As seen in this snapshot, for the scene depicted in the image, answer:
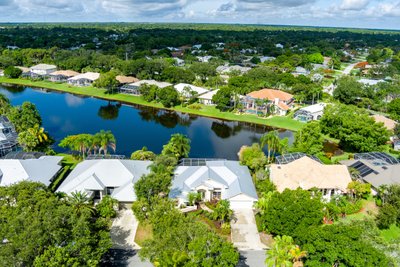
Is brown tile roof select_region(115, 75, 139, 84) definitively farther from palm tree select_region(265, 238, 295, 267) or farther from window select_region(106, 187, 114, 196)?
palm tree select_region(265, 238, 295, 267)

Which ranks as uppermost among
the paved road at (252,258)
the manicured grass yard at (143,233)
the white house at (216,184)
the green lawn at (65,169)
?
the white house at (216,184)

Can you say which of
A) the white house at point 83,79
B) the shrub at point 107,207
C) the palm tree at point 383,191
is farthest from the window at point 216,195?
the white house at point 83,79

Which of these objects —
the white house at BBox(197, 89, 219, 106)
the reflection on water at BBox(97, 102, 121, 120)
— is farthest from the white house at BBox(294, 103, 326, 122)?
the reflection on water at BBox(97, 102, 121, 120)

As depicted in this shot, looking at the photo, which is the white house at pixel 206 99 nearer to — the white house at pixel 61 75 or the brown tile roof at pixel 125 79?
the brown tile roof at pixel 125 79

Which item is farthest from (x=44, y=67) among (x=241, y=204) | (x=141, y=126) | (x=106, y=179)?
(x=241, y=204)

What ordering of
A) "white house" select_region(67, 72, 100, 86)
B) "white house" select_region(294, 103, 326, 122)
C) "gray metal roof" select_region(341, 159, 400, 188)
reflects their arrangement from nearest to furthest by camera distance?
"gray metal roof" select_region(341, 159, 400, 188) < "white house" select_region(294, 103, 326, 122) < "white house" select_region(67, 72, 100, 86)

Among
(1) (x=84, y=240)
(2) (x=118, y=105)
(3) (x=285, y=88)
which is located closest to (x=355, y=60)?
(3) (x=285, y=88)
